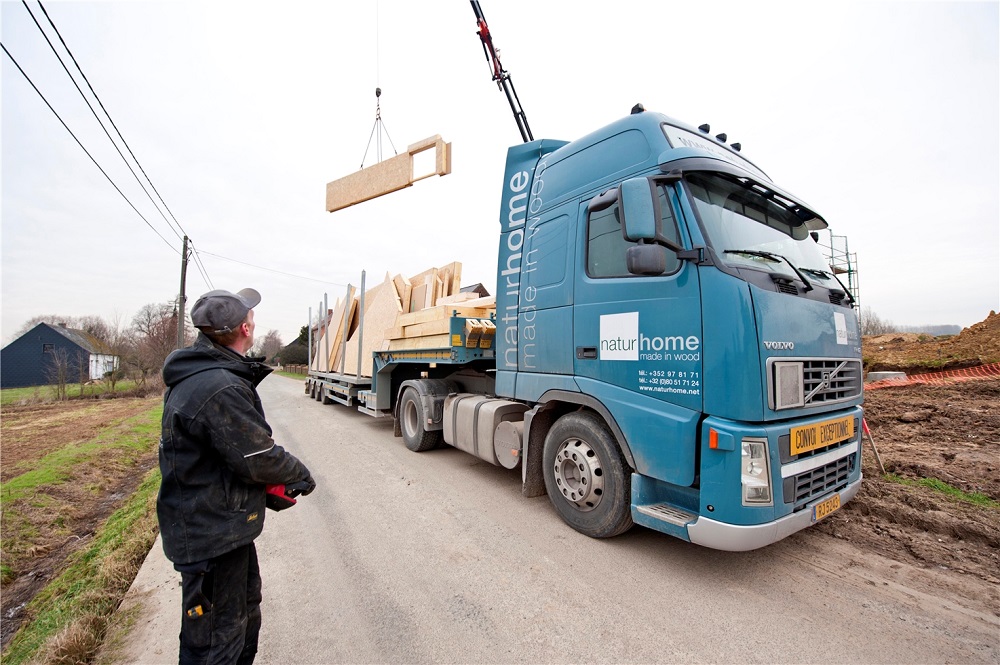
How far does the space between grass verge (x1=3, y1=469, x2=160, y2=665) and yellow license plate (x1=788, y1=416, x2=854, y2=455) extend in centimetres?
415

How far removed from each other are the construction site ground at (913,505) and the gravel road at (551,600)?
0.19 m

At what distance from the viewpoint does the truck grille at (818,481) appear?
2686 mm

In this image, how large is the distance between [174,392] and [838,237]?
6105 millimetres

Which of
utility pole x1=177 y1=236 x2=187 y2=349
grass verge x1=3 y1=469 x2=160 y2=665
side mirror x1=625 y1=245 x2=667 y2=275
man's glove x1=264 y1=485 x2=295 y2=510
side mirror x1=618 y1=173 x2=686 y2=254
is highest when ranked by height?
utility pole x1=177 y1=236 x2=187 y2=349

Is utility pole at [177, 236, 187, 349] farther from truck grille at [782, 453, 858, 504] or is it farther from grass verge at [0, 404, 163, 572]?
truck grille at [782, 453, 858, 504]

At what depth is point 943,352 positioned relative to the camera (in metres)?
11.1

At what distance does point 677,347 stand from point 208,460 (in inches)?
104

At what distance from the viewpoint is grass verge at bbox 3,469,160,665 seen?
2.32 meters

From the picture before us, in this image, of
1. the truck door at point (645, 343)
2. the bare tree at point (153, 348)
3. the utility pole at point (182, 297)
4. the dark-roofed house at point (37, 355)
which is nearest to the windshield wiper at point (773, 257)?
the truck door at point (645, 343)

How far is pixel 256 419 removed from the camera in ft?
5.77

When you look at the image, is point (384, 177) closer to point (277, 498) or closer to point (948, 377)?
point (277, 498)

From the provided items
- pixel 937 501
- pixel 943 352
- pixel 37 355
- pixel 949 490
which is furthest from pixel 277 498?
pixel 37 355

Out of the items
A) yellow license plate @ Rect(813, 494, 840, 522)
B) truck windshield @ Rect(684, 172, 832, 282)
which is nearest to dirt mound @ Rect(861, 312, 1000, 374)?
truck windshield @ Rect(684, 172, 832, 282)

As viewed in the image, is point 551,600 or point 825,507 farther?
point 825,507
